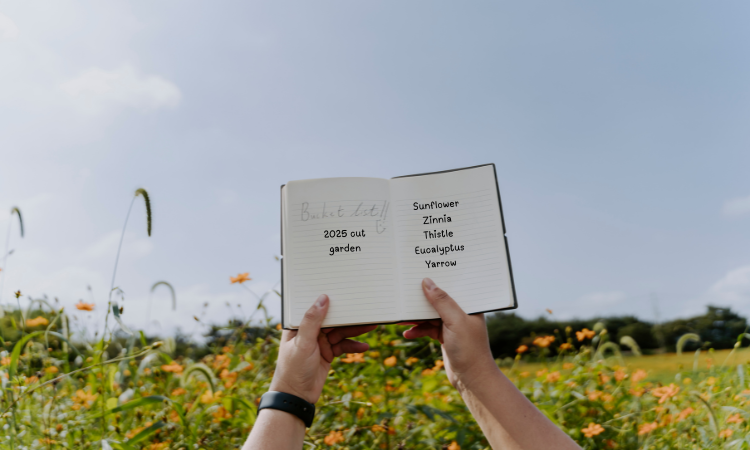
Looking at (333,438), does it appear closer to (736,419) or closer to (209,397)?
(209,397)

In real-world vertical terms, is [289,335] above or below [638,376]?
above

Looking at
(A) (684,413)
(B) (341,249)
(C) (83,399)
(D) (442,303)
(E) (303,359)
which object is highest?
(B) (341,249)

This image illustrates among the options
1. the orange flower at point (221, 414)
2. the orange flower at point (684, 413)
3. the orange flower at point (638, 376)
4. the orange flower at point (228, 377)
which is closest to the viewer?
the orange flower at point (221, 414)

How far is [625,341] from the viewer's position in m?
2.49

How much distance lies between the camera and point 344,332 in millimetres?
1337

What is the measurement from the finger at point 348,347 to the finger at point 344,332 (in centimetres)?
2

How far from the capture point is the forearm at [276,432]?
1024 millimetres

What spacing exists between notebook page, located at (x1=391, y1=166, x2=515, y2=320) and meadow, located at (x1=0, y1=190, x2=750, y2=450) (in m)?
0.79

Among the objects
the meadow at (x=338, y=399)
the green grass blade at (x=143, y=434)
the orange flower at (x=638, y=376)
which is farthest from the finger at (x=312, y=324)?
the orange flower at (x=638, y=376)

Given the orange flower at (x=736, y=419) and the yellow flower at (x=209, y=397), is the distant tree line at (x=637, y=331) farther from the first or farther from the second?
the yellow flower at (x=209, y=397)

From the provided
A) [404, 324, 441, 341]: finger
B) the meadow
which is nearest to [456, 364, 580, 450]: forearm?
[404, 324, 441, 341]: finger

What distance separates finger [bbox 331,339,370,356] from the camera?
4.48 feet

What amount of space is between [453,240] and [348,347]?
0.47 metres

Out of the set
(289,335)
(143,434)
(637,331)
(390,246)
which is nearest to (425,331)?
(390,246)
